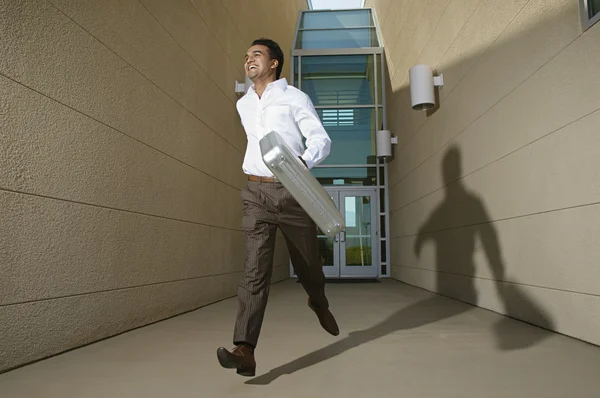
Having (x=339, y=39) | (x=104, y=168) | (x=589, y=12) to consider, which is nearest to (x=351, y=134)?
(x=339, y=39)

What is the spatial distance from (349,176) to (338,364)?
6579 millimetres

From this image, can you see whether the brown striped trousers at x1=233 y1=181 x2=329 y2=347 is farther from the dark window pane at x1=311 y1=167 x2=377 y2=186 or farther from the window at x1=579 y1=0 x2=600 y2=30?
the dark window pane at x1=311 y1=167 x2=377 y2=186

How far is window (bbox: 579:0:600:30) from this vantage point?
207 cm

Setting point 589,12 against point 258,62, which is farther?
point 589,12

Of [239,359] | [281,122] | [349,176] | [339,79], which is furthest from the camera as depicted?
[339,79]

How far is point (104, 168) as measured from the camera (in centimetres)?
231

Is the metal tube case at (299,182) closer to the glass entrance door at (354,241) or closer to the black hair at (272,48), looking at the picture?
the black hair at (272,48)

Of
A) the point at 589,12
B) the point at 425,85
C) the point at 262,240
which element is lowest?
the point at 262,240

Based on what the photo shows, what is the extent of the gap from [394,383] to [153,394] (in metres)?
0.80

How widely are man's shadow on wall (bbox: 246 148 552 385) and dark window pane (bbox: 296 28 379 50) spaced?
5.06 meters

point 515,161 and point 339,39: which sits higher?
point 339,39

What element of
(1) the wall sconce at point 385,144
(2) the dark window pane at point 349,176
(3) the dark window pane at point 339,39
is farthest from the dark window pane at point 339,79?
(1) the wall sconce at point 385,144

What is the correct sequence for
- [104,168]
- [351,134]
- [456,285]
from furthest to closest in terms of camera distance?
[351,134] < [456,285] < [104,168]

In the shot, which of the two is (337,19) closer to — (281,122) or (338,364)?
(281,122)
